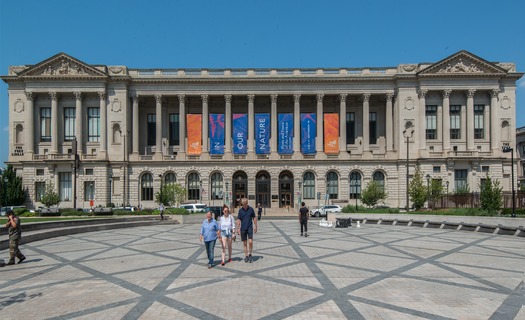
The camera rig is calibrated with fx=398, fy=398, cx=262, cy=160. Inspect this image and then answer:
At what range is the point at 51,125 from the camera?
62.0m

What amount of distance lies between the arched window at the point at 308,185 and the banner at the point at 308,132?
12.5 ft

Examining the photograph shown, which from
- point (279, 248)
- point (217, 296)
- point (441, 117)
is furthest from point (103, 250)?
point (441, 117)

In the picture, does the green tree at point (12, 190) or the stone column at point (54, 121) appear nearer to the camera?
the green tree at point (12, 190)

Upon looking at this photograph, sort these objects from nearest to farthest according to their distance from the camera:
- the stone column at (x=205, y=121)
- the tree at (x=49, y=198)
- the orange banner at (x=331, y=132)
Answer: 1. the tree at (x=49, y=198)
2. the orange banner at (x=331, y=132)
3. the stone column at (x=205, y=121)

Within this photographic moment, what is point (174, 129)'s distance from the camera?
2680 inches

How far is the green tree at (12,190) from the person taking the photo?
57506 millimetres

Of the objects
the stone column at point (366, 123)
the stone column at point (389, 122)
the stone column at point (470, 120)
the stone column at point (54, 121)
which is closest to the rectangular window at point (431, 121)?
the stone column at point (470, 120)

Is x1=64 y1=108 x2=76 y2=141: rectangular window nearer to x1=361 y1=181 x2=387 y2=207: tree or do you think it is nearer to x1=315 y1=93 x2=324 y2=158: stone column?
x1=315 y1=93 x2=324 y2=158: stone column

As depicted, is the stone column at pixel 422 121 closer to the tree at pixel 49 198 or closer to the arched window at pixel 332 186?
the arched window at pixel 332 186

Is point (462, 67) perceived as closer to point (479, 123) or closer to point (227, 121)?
point (479, 123)

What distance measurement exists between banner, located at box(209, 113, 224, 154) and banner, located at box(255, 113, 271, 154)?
5535mm

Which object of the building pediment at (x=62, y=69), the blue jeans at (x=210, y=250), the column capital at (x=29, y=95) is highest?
the building pediment at (x=62, y=69)

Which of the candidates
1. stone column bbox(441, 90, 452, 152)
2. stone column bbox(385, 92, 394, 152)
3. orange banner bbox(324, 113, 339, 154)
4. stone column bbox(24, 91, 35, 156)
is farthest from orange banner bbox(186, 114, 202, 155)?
stone column bbox(441, 90, 452, 152)

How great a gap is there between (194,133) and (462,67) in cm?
4252
